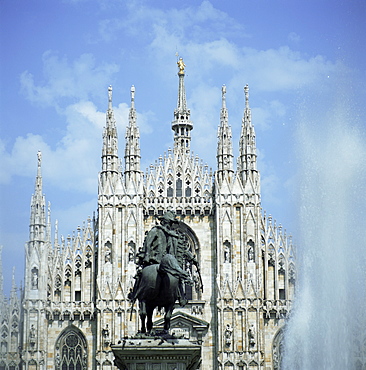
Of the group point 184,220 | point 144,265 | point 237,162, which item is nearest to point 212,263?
point 184,220

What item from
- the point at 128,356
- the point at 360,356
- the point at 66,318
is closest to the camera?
the point at 128,356

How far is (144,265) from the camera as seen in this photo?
20.2 meters

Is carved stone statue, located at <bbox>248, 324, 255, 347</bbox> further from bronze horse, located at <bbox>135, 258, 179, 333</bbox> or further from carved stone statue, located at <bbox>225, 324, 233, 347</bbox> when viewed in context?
bronze horse, located at <bbox>135, 258, 179, 333</bbox>

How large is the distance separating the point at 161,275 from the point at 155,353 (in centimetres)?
186

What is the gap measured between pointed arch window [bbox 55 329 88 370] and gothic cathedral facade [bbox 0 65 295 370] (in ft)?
0.20

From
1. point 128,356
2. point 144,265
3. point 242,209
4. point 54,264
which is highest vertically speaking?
point 242,209

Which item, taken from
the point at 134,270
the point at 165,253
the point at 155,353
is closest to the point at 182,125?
the point at 134,270

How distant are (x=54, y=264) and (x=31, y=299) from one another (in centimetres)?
261

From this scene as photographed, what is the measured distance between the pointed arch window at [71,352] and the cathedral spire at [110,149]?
9894 millimetres

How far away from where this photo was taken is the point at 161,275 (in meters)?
19.8

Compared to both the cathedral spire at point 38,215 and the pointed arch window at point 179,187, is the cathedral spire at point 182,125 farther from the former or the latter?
the cathedral spire at point 38,215

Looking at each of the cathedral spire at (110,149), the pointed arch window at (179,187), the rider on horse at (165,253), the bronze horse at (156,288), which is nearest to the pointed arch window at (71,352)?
the cathedral spire at (110,149)

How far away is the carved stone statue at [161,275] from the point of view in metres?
19.6

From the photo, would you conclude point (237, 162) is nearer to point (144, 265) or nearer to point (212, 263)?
point (212, 263)
